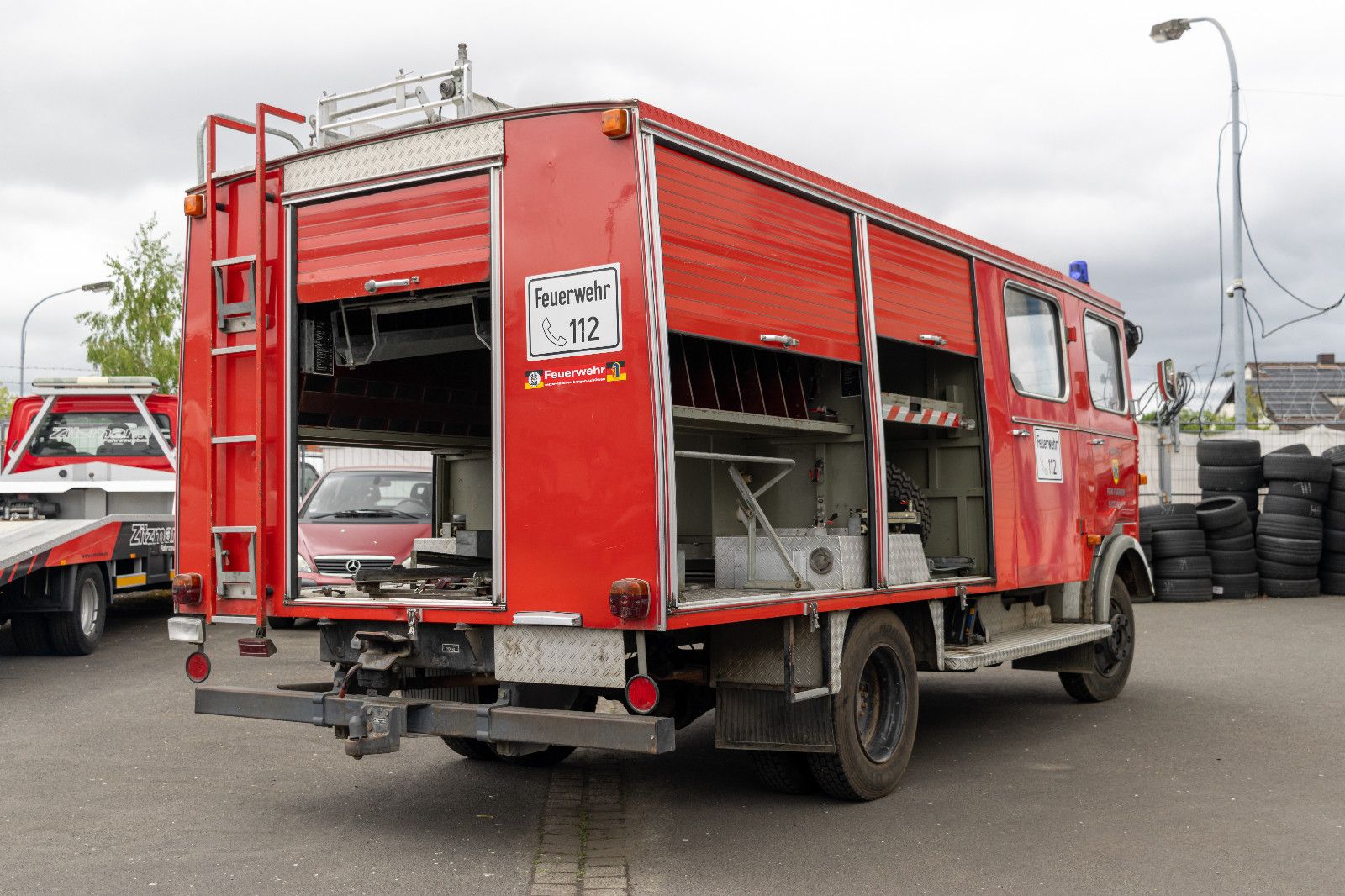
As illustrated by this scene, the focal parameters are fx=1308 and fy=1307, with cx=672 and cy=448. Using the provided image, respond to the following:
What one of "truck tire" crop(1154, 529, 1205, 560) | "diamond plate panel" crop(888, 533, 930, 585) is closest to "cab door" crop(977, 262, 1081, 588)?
"diamond plate panel" crop(888, 533, 930, 585)

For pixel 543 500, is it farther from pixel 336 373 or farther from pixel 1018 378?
pixel 1018 378

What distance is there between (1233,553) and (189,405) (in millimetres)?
13940

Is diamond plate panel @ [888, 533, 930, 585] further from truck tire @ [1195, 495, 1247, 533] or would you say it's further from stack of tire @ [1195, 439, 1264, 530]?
stack of tire @ [1195, 439, 1264, 530]

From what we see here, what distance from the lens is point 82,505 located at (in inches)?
505

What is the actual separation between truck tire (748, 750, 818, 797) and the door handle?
2738 mm

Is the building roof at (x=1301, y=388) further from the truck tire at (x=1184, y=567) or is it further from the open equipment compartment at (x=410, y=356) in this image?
the open equipment compartment at (x=410, y=356)

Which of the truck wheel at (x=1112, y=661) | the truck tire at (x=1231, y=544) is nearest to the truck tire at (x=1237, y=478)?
the truck tire at (x=1231, y=544)

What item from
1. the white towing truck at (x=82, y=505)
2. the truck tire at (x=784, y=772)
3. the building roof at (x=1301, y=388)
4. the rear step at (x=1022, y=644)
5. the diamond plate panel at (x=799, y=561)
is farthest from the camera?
the building roof at (x=1301, y=388)

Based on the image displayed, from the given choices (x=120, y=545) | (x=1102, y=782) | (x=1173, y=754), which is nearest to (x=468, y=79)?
(x=1102, y=782)

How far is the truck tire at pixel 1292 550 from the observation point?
16.5 m

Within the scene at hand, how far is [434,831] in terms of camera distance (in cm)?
591

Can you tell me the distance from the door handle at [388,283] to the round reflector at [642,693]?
2.00 metres

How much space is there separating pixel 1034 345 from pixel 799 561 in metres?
3.28

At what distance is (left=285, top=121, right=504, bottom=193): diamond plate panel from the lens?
18.3 ft
